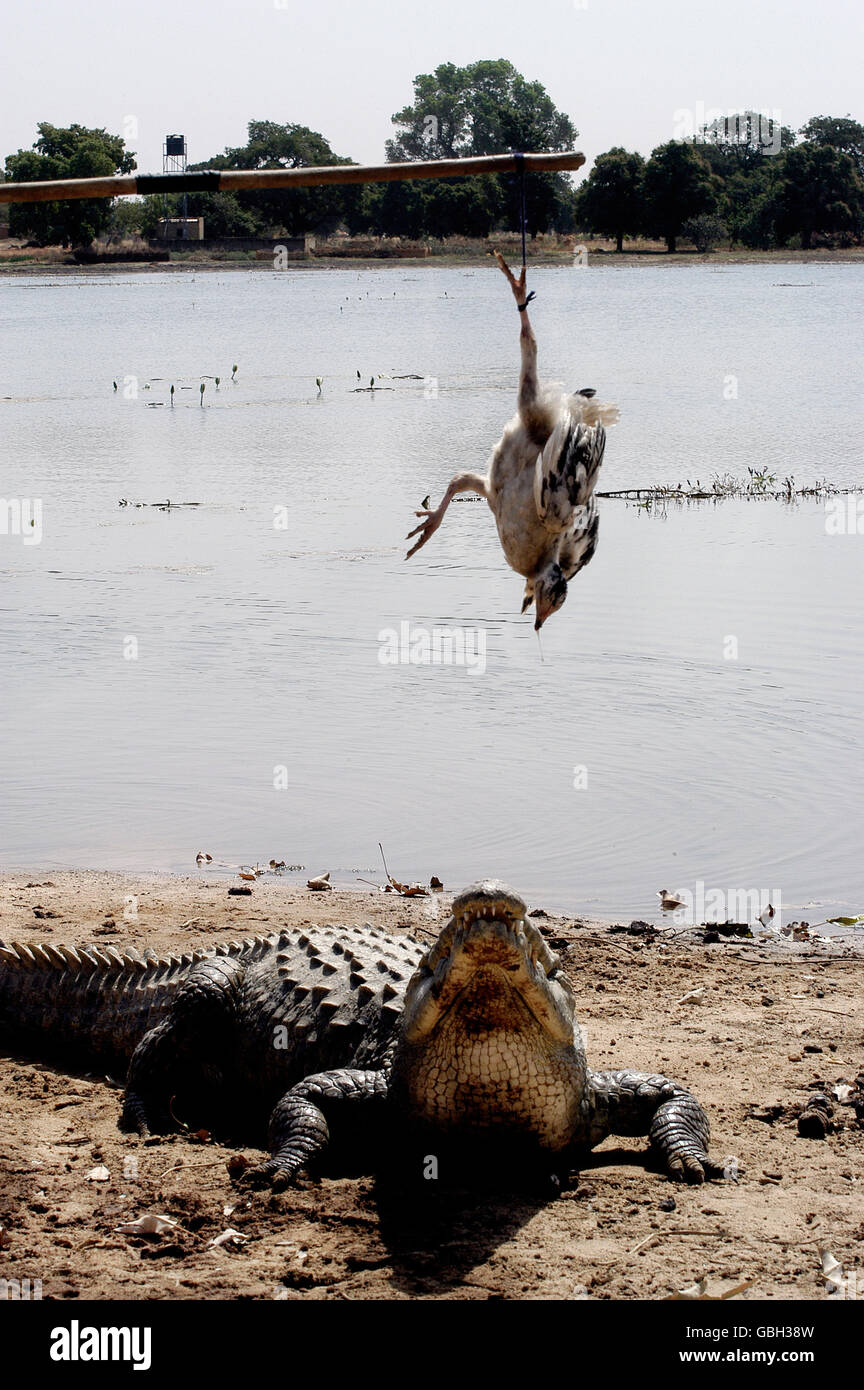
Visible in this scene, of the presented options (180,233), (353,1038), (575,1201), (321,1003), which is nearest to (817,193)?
(180,233)

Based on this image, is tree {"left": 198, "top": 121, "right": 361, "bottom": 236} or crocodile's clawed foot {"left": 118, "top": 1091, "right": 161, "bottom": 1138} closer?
crocodile's clawed foot {"left": 118, "top": 1091, "right": 161, "bottom": 1138}

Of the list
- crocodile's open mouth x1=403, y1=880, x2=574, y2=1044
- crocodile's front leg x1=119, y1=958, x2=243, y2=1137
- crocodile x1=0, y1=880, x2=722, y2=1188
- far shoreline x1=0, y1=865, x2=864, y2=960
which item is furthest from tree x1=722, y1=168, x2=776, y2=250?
crocodile's open mouth x1=403, y1=880, x2=574, y2=1044

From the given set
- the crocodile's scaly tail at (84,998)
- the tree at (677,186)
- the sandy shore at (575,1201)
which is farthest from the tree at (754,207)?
the crocodile's scaly tail at (84,998)

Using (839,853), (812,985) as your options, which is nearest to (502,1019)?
(812,985)

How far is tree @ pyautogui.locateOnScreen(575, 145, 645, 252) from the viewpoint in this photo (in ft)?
56.6

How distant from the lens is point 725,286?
74.9m

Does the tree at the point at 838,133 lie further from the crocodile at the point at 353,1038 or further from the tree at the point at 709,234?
the crocodile at the point at 353,1038

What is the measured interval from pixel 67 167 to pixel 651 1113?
47.4 meters

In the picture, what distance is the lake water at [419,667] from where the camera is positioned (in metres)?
9.01

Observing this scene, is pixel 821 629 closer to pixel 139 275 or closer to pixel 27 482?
pixel 27 482

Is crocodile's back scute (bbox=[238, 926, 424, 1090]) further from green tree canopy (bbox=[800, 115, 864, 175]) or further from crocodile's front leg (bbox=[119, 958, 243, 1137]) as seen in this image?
green tree canopy (bbox=[800, 115, 864, 175])

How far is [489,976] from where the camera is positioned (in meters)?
4.82

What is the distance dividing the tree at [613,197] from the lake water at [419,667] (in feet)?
11.4

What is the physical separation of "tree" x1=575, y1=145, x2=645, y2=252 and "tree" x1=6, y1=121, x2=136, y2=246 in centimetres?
1333
